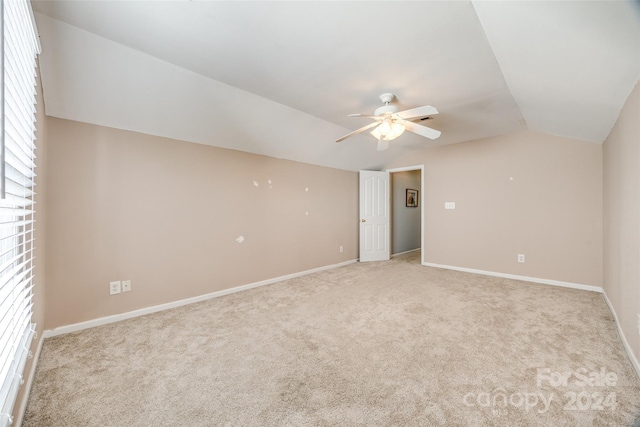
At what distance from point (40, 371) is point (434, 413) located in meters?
2.54

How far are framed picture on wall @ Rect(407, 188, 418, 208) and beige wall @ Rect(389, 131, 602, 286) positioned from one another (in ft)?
4.79

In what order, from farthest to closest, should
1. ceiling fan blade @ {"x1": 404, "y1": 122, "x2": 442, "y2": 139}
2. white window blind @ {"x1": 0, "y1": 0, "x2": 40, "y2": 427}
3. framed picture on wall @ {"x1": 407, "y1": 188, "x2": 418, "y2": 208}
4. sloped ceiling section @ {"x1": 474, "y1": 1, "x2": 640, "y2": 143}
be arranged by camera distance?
framed picture on wall @ {"x1": 407, "y1": 188, "x2": 418, "y2": 208} < ceiling fan blade @ {"x1": 404, "y1": 122, "x2": 442, "y2": 139} < sloped ceiling section @ {"x1": 474, "y1": 1, "x2": 640, "y2": 143} < white window blind @ {"x1": 0, "y1": 0, "x2": 40, "y2": 427}

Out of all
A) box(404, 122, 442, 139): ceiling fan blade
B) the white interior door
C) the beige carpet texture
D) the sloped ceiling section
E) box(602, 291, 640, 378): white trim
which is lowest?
the beige carpet texture

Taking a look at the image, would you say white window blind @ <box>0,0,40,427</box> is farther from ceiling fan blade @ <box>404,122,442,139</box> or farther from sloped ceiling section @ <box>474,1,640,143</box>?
ceiling fan blade @ <box>404,122,442,139</box>

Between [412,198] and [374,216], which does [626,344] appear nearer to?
[374,216]

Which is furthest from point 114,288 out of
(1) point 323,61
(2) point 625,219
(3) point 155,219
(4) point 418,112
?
(2) point 625,219

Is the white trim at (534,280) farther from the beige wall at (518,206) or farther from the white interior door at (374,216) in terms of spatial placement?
the white interior door at (374,216)

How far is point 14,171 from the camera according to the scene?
1.28 meters

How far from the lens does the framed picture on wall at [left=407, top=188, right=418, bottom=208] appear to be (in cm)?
648

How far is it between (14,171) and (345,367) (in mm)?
2158

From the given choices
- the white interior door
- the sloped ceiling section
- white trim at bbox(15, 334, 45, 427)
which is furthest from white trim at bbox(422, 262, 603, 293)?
white trim at bbox(15, 334, 45, 427)

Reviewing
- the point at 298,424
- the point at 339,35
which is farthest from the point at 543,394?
the point at 339,35

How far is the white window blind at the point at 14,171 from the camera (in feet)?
3.57

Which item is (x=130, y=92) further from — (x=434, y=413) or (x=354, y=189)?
(x=354, y=189)
